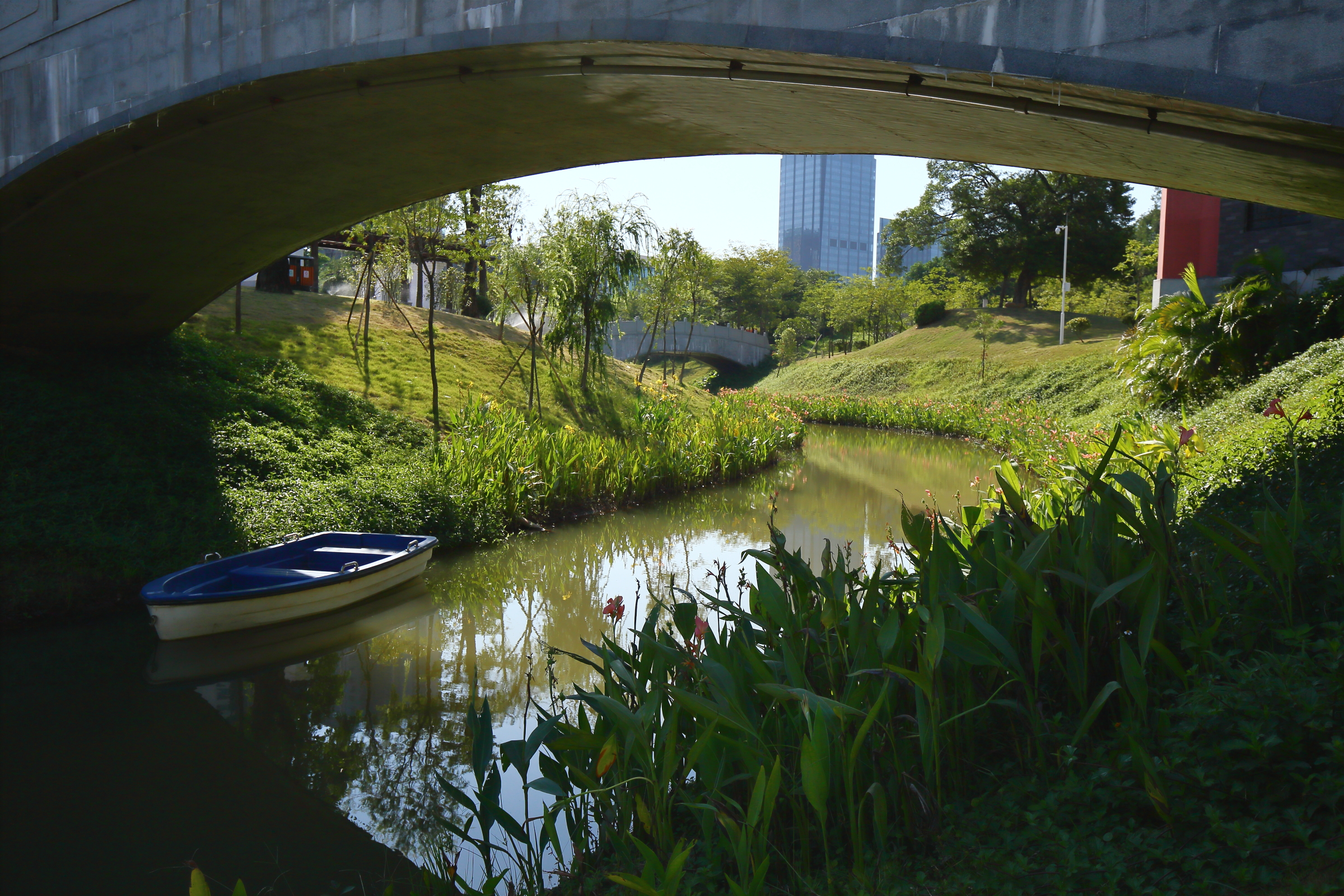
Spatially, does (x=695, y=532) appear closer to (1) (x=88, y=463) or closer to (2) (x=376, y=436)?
(2) (x=376, y=436)

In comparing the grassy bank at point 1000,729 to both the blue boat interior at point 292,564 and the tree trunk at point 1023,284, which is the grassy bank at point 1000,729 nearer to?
the blue boat interior at point 292,564

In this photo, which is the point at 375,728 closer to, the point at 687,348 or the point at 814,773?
the point at 814,773

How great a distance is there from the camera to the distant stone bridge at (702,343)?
125ft

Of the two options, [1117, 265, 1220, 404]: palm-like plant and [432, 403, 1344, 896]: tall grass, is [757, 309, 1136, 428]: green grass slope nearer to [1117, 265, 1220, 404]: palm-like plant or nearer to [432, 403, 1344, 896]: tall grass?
[1117, 265, 1220, 404]: palm-like plant

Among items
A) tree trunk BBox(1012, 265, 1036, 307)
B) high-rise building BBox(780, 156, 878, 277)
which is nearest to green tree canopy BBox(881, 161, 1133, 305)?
tree trunk BBox(1012, 265, 1036, 307)

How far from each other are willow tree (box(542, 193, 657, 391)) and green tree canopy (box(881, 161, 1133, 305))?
25522 mm

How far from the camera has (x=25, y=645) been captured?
640 cm

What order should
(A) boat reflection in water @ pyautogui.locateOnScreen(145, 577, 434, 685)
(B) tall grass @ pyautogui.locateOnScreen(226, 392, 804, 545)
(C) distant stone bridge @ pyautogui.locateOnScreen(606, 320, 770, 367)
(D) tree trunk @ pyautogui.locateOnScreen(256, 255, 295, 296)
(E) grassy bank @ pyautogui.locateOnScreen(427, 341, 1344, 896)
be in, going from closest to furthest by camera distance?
(E) grassy bank @ pyautogui.locateOnScreen(427, 341, 1344, 896)
(A) boat reflection in water @ pyautogui.locateOnScreen(145, 577, 434, 685)
(B) tall grass @ pyautogui.locateOnScreen(226, 392, 804, 545)
(D) tree trunk @ pyautogui.locateOnScreen(256, 255, 295, 296)
(C) distant stone bridge @ pyautogui.locateOnScreen(606, 320, 770, 367)

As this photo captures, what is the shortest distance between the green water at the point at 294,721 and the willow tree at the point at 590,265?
573 cm

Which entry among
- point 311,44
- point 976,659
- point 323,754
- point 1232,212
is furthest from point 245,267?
point 1232,212

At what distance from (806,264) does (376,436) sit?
191 metres

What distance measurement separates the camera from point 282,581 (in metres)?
6.92

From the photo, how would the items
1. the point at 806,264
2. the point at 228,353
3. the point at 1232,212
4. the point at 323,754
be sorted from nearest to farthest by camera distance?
the point at 323,754 → the point at 228,353 → the point at 1232,212 → the point at 806,264

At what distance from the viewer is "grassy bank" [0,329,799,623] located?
7285 millimetres
